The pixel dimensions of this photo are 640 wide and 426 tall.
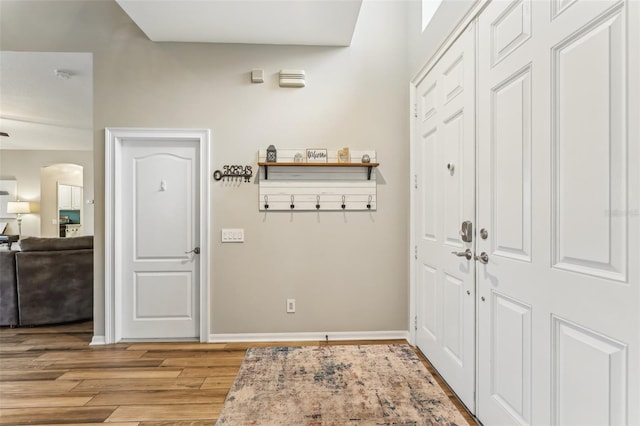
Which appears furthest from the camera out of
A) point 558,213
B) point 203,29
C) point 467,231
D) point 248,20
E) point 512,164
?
point 203,29

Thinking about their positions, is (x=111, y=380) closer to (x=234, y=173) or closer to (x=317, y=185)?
(x=234, y=173)

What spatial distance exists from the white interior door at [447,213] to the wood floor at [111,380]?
37 centimetres

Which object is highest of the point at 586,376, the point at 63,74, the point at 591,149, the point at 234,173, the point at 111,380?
the point at 63,74

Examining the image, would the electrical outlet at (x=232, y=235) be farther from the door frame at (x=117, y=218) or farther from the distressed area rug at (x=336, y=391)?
the distressed area rug at (x=336, y=391)

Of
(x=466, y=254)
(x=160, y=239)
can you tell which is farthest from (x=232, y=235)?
(x=466, y=254)

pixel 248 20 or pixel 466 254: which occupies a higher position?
pixel 248 20

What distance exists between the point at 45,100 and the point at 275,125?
3759mm

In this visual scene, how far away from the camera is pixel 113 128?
3119mm

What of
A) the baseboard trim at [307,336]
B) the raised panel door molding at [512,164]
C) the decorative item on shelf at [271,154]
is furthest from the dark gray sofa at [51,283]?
the raised panel door molding at [512,164]

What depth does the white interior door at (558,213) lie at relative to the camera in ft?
3.45

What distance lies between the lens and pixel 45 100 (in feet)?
15.4

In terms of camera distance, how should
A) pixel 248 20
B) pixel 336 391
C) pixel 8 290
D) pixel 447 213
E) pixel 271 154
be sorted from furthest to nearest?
1. pixel 8 290
2. pixel 271 154
3. pixel 248 20
4. pixel 447 213
5. pixel 336 391

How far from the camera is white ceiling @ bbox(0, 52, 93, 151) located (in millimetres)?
3371

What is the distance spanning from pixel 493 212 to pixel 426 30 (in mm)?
1753
